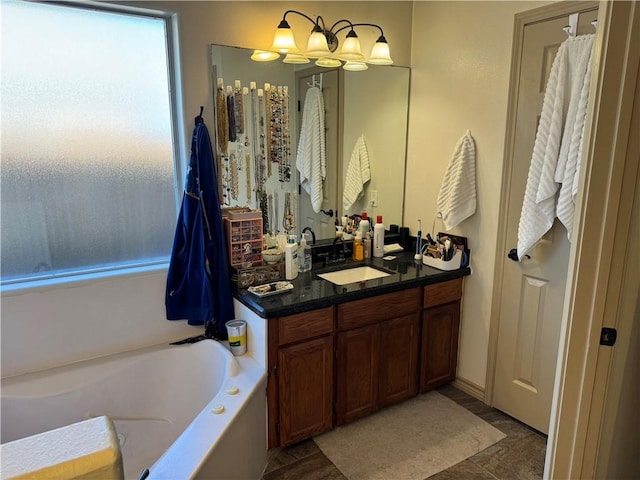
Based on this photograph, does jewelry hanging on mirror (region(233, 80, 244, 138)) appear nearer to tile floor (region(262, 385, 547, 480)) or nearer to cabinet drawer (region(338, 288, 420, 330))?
cabinet drawer (region(338, 288, 420, 330))

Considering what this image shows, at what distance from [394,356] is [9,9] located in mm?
2486

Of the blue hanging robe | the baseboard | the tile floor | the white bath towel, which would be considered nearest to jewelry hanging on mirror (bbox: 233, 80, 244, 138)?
the blue hanging robe

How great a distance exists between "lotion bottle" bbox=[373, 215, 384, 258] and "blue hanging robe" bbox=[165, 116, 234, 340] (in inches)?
40.6

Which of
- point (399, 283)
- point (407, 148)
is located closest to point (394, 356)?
point (399, 283)

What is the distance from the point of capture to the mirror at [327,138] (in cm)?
237

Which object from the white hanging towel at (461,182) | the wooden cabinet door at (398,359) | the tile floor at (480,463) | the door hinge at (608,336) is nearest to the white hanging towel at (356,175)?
the white hanging towel at (461,182)

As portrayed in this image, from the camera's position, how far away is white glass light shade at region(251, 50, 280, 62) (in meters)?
2.33

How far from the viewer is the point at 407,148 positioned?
9.78ft

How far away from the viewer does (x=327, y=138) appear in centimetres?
273

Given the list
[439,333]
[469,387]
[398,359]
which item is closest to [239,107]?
[398,359]

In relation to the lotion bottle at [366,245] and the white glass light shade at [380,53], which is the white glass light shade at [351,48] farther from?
the lotion bottle at [366,245]

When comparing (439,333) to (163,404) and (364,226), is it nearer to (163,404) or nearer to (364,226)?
(364,226)

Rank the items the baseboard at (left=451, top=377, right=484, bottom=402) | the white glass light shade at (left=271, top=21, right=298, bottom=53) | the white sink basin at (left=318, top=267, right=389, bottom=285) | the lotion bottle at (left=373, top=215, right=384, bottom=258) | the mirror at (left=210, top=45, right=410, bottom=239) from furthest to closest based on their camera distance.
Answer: the lotion bottle at (left=373, top=215, right=384, bottom=258) → the baseboard at (left=451, top=377, right=484, bottom=402) → the white sink basin at (left=318, top=267, right=389, bottom=285) → the mirror at (left=210, top=45, right=410, bottom=239) → the white glass light shade at (left=271, top=21, right=298, bottom=53)

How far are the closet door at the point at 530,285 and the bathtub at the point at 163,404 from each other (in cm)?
146
